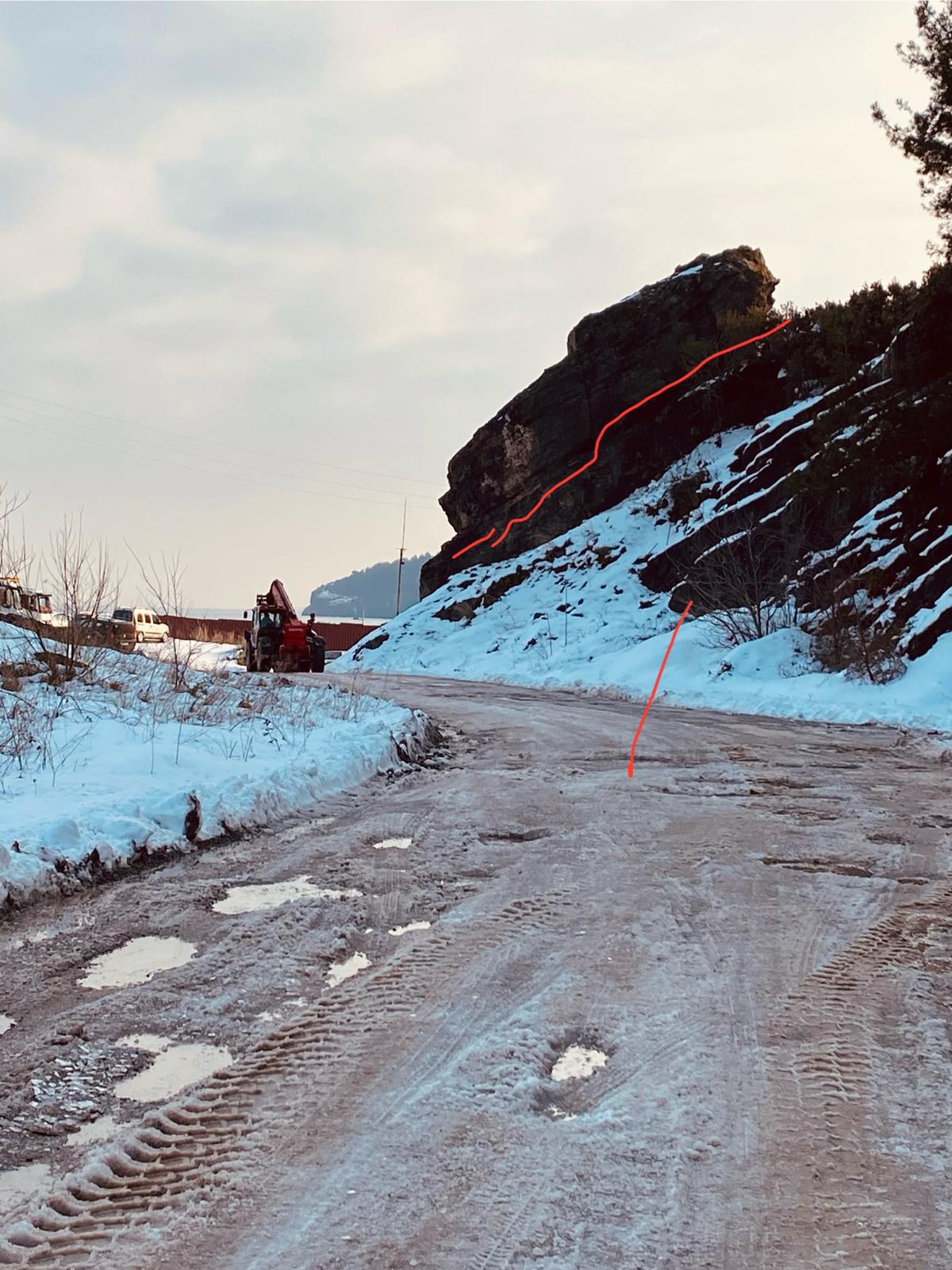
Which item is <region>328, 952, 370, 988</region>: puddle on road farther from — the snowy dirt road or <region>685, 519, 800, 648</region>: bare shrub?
<region>685, 519, 800, 648</region>: bare shrub

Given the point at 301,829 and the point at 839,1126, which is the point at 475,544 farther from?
the point at 839,1126

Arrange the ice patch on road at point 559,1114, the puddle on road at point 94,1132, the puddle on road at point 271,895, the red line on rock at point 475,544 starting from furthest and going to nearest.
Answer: the red line on rock at point 475,544
the puddle on road at point 271,895
the ice patch on road at point 559,1114
the puddle on road at point 94,1132

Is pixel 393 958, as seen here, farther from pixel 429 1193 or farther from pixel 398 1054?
pixel 429 1193

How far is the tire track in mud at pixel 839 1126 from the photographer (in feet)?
7.64

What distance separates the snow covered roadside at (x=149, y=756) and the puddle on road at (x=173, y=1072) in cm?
215

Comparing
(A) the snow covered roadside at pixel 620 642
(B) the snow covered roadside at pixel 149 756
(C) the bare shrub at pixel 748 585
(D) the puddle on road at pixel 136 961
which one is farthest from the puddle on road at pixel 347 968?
(C) the bare shrub at pixel 748 585

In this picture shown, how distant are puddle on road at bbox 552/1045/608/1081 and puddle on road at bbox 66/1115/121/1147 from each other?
1288 mm

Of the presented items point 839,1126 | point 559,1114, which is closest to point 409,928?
point 559,1114

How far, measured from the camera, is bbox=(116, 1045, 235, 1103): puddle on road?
3084 mm

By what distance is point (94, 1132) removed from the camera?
2.84 meters

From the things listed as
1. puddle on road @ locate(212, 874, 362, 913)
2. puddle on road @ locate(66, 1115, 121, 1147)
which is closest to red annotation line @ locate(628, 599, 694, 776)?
puddle on road @ locate(212, 874, 362, 913)

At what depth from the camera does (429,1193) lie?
251 centimetres

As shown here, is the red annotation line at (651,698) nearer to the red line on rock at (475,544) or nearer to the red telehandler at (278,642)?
the red telehandler at (278,642)

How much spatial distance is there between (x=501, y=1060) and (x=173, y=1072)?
3.35 feet
